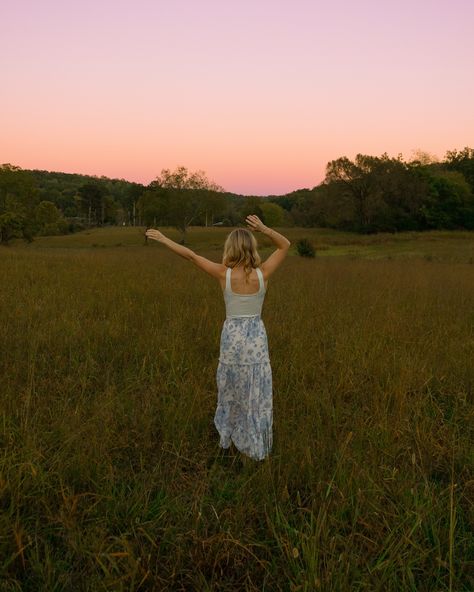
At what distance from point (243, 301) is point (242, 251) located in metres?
0.43

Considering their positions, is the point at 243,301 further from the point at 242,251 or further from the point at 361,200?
the point at 361,200

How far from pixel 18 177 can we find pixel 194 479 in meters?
51.5

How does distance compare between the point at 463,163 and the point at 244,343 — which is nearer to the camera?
the point at 244,343

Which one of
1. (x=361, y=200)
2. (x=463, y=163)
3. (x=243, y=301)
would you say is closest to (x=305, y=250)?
(x=243, y=301)

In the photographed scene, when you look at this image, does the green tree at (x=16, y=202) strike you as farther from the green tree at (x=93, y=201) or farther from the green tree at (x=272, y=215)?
the green tree at (x=93, y=201)

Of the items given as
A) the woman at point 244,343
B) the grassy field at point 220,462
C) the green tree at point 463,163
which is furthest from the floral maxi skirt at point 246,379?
the green tree at point 463,163

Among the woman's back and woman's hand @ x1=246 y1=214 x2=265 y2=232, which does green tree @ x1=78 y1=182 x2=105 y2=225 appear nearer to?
woman's hand @ x1=246 y1=214 x2=265 y2=232

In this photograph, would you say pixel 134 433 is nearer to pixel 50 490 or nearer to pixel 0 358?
pixel 50 490

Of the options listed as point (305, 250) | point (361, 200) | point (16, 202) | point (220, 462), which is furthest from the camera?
point (361, 200)

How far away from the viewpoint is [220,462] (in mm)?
3455

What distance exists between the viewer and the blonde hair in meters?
3.46

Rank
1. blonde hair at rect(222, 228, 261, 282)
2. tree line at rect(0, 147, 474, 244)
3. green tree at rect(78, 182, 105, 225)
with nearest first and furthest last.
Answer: blonde hair at rect(222, 228, 261, 282) → tree line at rect(0, 147, 474, 244) → green tree at rect(78, 182, 105, 225)

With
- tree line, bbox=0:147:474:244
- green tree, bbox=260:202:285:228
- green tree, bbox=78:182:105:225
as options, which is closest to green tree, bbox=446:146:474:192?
tree line, bbox=0:147:474:244

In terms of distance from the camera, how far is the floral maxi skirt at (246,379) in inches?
138
